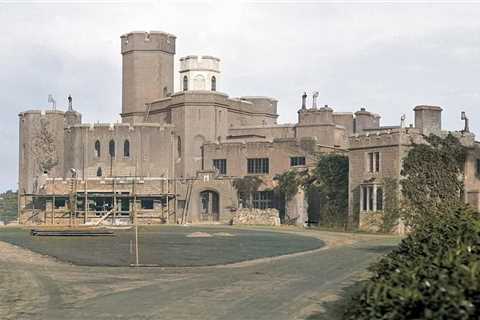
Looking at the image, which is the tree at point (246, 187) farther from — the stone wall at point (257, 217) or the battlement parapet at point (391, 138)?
the battlement parapet at point (391, 138)

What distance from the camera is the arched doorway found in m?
74.8

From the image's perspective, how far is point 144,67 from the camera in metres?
88.8

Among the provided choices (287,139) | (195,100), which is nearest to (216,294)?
(287,139)

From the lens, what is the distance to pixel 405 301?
9.48 metres

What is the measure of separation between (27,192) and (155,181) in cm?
1568

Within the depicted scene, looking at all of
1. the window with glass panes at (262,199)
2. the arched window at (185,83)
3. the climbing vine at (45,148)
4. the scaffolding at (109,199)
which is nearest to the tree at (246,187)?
the window with glass panes at (262,199)

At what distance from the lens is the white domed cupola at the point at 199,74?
293 feet

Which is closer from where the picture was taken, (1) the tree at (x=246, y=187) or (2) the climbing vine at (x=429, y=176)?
(2) the climbing vine at (x=429, y=176)

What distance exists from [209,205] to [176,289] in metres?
53.0

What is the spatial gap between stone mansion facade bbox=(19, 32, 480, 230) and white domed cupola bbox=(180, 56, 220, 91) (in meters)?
0.11

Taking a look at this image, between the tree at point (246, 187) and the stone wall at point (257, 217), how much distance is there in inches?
118

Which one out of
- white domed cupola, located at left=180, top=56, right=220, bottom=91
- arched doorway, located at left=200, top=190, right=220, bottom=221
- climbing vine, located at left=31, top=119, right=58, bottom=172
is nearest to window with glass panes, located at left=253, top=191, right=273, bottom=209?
arched doorway, located at left=200, top=190, right=220, bottom=221

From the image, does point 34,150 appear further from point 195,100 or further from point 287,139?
point 287,139

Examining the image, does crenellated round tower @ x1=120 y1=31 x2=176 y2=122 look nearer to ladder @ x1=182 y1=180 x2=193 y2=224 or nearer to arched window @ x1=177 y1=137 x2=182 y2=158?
arched window @ x1=177 y1=137 x2=182 y2=158
